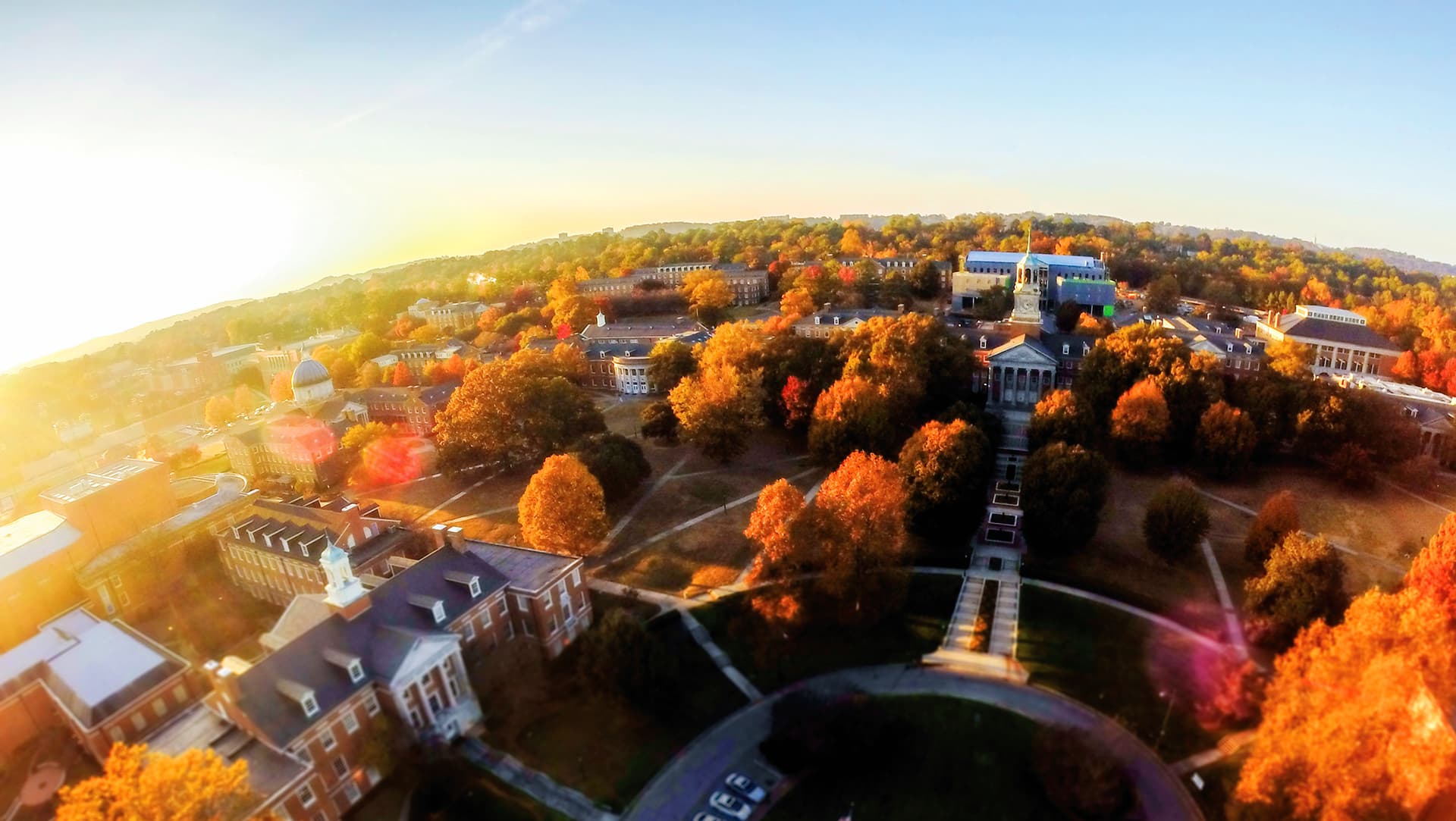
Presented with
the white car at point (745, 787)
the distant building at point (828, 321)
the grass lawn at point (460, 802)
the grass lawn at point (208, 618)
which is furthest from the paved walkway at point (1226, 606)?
the grass lawn at point (208, 618)

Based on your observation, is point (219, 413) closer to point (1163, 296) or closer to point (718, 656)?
point (718, 656)

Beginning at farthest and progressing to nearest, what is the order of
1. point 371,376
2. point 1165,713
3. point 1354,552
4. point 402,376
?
point 371,376 → point 402,376 → point 1354,552 → point 1165,713

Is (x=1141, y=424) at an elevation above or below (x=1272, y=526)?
above

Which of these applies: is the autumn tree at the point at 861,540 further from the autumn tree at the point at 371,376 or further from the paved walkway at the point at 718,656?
the autumn tree at the point at 371,376

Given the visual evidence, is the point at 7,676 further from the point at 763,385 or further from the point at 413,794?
the point at 763,385

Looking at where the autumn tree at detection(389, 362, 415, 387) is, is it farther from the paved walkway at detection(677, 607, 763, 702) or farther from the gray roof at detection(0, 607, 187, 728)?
the paved walkway at detection(677, 607, 763, 702)

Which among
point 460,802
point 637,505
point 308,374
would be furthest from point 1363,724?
point 308,374

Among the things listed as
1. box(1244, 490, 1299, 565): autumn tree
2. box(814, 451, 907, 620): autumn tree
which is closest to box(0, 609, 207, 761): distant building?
box(814, 451, 907, 620): autumn tree
